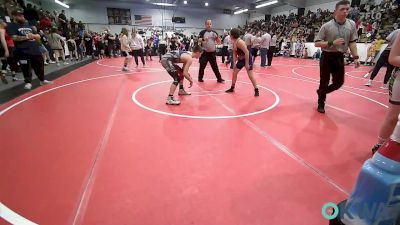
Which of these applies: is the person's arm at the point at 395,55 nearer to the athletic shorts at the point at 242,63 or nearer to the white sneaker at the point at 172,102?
the white sneaker at the point at 172,102

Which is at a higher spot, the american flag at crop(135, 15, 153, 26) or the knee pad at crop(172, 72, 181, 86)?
the american flag at crop(135, 15, 153, 26)

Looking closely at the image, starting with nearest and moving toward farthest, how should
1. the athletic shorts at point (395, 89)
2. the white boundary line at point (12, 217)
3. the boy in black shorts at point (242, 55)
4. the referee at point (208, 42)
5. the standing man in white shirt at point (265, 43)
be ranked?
the white boundary line at point (12, 217), the athletic shorts at point (395, 89), the boy in black shorts at point (242, 55), the referee at point (208, 42), the standing man in white shirt at point (265, 43)

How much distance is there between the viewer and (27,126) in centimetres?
356

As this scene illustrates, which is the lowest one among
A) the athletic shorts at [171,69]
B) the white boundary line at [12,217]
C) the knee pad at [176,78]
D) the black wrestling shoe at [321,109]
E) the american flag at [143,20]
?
the white boundary line at [12,217]

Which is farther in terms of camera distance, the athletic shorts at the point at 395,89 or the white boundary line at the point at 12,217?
the athletic shorts at the point at 395,89

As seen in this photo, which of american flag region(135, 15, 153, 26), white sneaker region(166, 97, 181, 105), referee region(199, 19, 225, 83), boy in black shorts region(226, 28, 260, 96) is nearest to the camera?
Answer: white sneaker region(166, 97, 181, 105)

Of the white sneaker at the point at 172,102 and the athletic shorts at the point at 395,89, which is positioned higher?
the athletic shorts at the point at 395,89

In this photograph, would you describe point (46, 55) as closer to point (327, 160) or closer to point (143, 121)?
point (143, 121)

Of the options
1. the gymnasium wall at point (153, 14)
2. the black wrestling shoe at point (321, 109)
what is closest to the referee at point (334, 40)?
the black wrestling shoe at point (321, 109)

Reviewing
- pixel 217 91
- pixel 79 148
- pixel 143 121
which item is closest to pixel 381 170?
pixel 79 148

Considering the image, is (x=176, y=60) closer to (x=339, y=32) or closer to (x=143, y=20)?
(x=339, y=32)

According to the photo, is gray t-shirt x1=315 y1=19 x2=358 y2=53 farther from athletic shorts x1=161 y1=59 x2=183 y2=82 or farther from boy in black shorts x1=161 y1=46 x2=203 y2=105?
athletic shorts x1=161 y1=59 x2=183 y2=82

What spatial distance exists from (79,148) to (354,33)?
4.54 metres

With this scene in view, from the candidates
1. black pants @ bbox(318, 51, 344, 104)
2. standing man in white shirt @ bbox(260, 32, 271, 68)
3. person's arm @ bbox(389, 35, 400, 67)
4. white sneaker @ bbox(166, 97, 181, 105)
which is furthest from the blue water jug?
standing man in white shirt @ bbox(260, 32, 271, 68)
